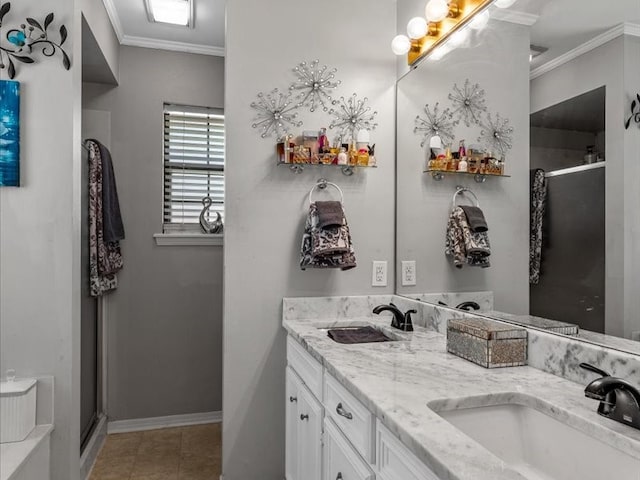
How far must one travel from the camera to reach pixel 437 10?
6.11ft

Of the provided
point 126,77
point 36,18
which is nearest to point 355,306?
point 36,18

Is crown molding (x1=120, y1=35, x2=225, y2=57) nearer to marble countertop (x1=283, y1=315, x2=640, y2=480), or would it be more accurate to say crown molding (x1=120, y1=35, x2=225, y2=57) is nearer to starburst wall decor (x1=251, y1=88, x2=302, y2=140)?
starburst wall decor (x1=251, y1=88, x2=302, y2=140)

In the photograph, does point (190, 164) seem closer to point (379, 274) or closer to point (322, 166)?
point (322, 166)

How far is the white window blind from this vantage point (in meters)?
3.11

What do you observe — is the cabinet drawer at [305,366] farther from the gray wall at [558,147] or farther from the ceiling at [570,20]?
the ceiling at [570,20]

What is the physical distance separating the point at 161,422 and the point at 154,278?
1015 millimetres

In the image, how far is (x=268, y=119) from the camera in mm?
2127

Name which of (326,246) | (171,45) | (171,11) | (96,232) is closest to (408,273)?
(326,246)

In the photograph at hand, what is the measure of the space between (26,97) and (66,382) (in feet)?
4.11

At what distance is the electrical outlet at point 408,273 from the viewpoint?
2154 mm

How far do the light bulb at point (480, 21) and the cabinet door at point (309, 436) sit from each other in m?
1.58

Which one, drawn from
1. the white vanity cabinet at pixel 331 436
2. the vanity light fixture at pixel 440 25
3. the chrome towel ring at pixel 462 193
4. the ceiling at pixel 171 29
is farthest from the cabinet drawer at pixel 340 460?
the ceiling at pixel 171 29

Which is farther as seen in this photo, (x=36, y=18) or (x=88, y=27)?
(x=88, y=27)

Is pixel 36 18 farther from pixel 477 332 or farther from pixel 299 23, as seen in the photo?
pixel 477 332
